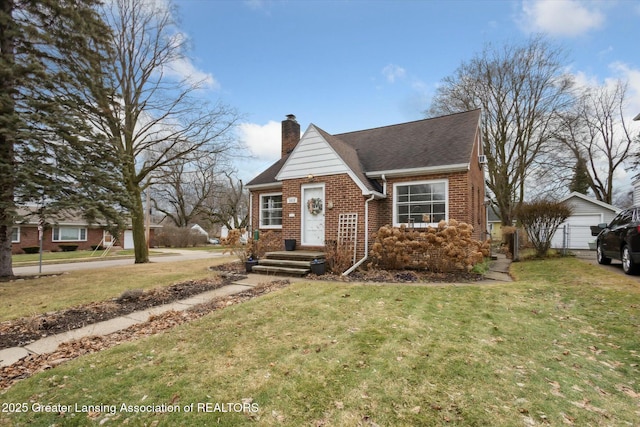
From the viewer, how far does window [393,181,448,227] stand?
9.96 metres

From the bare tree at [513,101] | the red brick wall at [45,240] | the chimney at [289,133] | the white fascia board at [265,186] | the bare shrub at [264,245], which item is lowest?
the red brick wall at [45,240]

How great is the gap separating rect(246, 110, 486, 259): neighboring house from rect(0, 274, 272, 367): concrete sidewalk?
410 centimetres

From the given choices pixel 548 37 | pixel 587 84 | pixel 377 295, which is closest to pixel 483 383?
pixel 377 295

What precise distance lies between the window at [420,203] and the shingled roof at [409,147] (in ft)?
2.36

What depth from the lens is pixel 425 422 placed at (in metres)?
2.41

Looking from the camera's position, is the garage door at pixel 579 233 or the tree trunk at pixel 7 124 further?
the garage door at pixel 579 233

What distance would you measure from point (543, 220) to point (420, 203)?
5.87 metres

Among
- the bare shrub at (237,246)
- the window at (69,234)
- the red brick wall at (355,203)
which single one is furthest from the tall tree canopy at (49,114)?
the window at (69,234)

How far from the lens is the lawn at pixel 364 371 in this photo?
101 inches

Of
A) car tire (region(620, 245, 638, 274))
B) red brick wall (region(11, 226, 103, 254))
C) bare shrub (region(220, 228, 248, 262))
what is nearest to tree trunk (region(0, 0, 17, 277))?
bare shrub (region(220, 228, 248, 262))

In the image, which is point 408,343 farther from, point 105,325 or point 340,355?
point 105,325

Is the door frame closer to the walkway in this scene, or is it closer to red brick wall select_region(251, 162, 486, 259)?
red brick wall select_region(251, 162, 486, 259)

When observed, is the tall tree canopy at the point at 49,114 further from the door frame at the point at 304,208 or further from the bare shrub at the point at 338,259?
the bare shrub at the point at 338,259

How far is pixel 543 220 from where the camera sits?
40.0 ft
